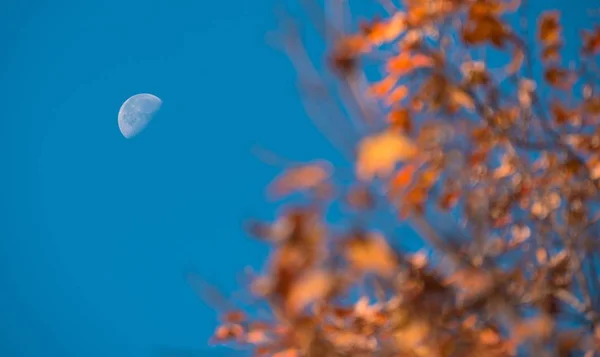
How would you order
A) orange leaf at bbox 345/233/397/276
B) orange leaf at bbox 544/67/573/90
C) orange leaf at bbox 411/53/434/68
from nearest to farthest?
1. orange leaf at bbox 345/233/397/276
2. orange leaf at bbox 411/53/434/68
3. orange leaf at bbox 544/67/573/90

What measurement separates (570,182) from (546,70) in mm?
409

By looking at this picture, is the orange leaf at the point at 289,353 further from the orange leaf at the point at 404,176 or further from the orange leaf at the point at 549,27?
the orange leaf at the point at 549,27

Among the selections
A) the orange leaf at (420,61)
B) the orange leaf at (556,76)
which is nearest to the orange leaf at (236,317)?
the orange leaf at (420,61)

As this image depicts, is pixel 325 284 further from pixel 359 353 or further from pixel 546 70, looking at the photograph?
pixel 546 70

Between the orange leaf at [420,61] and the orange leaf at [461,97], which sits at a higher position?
the orange leaf at [420,61]

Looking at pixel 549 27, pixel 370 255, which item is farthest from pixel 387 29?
pixel 370 255

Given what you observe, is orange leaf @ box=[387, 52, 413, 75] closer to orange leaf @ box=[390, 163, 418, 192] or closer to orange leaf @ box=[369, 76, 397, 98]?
orange leaf @ box=[369, 76, 397, 98]

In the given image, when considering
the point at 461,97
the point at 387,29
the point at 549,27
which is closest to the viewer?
the point at 461,97

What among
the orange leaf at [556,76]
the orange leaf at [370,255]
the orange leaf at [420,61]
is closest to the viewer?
the orange leaf at [370,255]

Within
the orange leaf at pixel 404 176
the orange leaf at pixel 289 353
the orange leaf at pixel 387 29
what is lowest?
the orange leaf at pixel 289 353

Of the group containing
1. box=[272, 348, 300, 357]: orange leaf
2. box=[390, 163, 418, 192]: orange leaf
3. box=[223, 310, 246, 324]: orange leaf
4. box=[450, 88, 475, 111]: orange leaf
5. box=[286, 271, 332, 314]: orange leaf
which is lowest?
box=[286, 271, 332, 314]: orange leaf

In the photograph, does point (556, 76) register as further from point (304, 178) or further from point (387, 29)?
point (304, 178)

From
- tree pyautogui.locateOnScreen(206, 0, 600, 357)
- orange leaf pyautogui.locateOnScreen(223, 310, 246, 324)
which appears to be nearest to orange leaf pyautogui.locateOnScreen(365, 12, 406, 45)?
tree pyautogui.locateOnScreen(206, 0, 600, 357)

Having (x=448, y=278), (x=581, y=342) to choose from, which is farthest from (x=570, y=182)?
(x=448, y=278)
